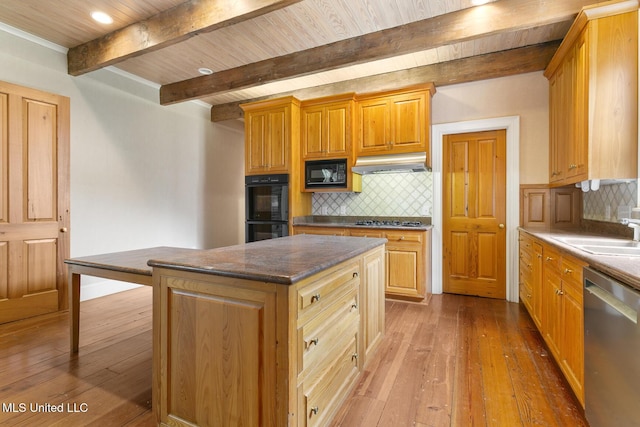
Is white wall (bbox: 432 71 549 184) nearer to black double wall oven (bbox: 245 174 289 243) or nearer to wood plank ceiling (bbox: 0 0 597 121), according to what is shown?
wood plank ceiling (bbox: 0 0 597 121)

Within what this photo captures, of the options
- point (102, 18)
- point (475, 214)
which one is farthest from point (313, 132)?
point (102, 18)

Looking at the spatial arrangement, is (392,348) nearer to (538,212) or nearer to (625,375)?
(625,375)

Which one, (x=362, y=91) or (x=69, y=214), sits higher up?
(x=362, y=91)

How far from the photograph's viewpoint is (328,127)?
13.4 ft

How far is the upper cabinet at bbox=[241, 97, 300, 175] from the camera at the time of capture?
4.12 meters

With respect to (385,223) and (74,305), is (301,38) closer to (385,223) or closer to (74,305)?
(385,223)

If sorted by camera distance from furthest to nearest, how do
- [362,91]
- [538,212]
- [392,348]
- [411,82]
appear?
[362,91], [411,82], [538,212], [392,348]

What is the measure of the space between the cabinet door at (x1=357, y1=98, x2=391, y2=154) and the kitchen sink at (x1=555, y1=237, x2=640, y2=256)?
217 centimetres

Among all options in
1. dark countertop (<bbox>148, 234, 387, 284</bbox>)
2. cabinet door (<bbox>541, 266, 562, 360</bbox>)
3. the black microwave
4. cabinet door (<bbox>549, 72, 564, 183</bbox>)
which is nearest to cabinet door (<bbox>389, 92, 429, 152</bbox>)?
the black microwave

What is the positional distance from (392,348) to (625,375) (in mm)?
1448

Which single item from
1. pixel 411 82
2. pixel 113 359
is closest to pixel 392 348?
pixel 113 359

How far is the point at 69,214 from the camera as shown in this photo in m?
3.32

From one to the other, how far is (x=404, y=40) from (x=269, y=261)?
2491 mm

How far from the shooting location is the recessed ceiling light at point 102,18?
272cm
